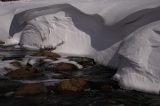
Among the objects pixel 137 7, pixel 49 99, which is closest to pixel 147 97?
pixel 49 99

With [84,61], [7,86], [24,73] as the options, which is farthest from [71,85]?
[84,61]

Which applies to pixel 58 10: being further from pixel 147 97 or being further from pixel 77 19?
pixel 147 97

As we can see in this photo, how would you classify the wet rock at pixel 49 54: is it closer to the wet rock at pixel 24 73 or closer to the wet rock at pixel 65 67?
the wet rock at pixel 65 67

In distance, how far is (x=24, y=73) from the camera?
6594mm

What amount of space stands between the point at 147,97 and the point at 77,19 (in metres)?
3.46

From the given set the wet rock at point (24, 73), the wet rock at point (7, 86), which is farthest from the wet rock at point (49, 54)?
the wet rock at point (7, 86)

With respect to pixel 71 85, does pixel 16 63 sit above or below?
above

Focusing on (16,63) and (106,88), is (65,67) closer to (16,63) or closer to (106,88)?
(16,63)

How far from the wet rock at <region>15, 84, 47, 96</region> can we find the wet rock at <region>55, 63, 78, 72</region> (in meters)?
1.28

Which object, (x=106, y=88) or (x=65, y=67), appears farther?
(x=65, y=67)

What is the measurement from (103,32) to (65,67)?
4.25 feet

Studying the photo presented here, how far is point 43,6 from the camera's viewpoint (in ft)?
29.9

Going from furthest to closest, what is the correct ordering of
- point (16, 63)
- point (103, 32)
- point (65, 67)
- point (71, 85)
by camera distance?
1. point (103, 32)
2. point (16, 63)
3. point (65, 67)
4. point (71, 85)

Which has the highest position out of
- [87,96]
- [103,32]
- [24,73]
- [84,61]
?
[103,32]
